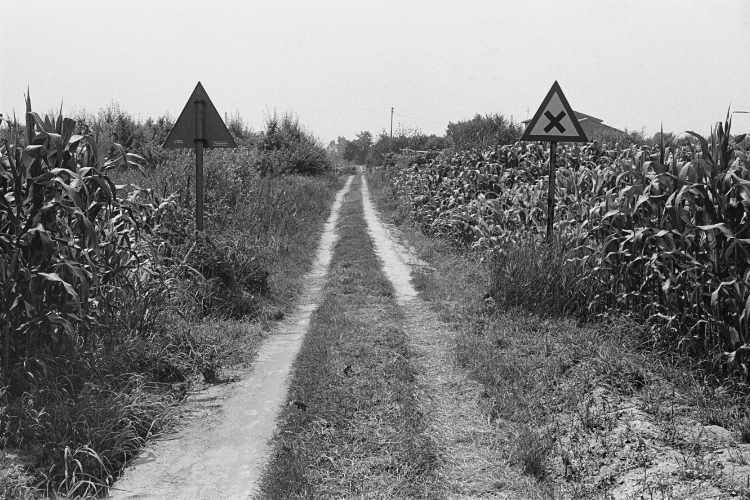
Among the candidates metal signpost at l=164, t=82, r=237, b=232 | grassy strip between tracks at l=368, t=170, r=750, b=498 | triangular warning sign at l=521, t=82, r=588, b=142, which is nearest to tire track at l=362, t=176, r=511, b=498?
grassy strip between tracks at l=368, t=170, r=750, b=498

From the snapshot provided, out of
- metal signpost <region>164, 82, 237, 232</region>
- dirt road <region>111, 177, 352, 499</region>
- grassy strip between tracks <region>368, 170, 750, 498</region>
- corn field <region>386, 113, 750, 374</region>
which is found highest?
metal signpost <region>164, 82, 237, 232</region>

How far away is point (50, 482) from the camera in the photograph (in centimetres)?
404

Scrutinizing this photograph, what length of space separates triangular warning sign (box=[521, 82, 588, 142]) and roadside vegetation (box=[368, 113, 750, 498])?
731 millimetres

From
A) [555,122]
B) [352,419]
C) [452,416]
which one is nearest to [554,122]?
[555,122]

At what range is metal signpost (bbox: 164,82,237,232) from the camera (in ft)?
28.9

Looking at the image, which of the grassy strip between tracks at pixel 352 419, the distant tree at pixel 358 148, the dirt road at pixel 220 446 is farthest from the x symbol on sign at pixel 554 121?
the distant tree at pixel 358 148

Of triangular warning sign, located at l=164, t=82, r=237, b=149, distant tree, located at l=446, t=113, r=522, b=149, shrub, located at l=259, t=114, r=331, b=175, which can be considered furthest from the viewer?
shrub, located at l=259, t=114, r=331, b=175

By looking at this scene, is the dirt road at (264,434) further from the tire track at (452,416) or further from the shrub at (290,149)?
the shrub at (290,149)

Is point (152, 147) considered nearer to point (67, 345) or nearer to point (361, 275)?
point (361, 275)

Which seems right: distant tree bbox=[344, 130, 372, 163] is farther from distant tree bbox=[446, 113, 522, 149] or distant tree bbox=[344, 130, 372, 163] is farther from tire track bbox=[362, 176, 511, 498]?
tire track bbox=[362, 176, 511, 498]

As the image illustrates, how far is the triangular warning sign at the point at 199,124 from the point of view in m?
8.81

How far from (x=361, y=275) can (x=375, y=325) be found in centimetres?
334

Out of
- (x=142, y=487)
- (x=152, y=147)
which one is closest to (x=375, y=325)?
(x=142, y=487)

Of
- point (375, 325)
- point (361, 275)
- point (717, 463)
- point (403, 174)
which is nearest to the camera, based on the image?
point (717, 463)
